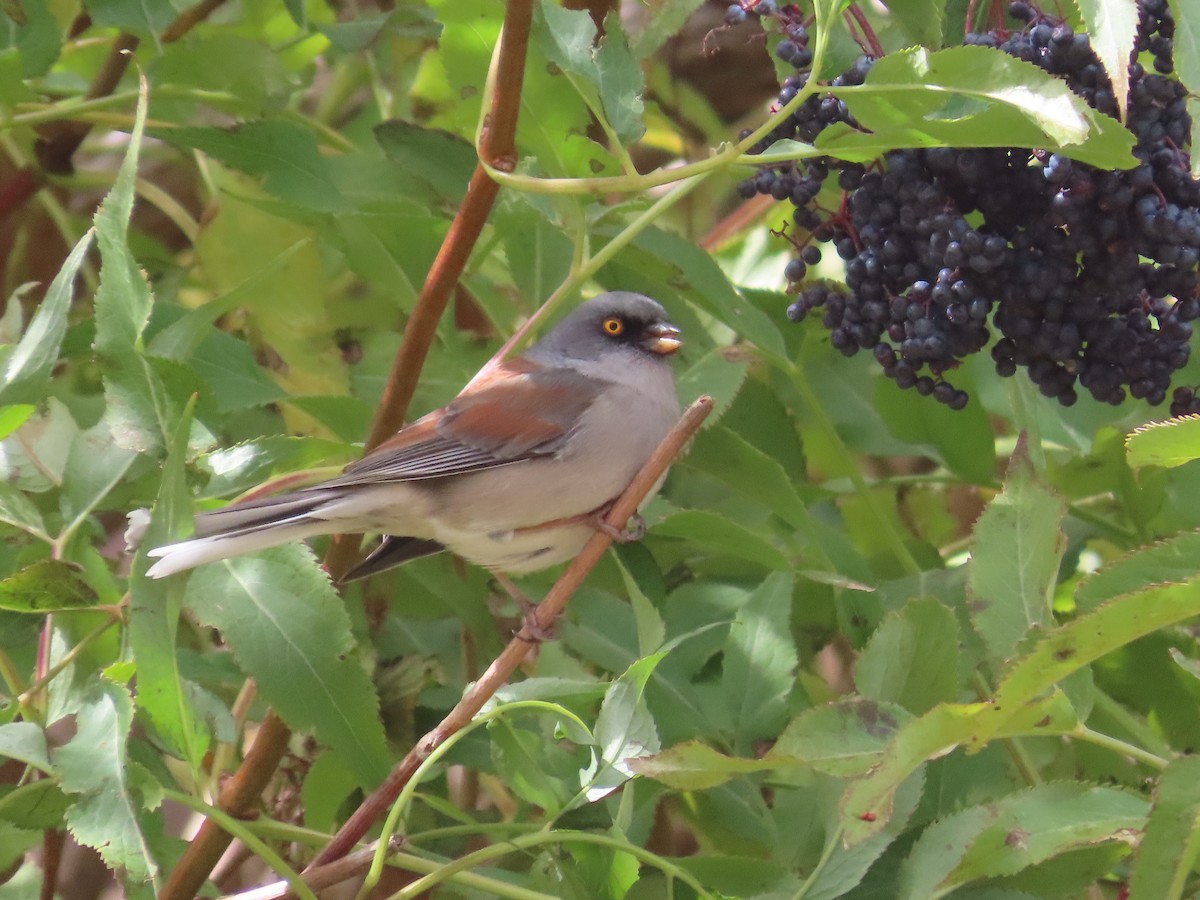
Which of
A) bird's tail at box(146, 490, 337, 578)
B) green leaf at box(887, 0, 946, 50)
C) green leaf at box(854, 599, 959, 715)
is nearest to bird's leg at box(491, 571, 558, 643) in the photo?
bird's tail at box(146, 490, 337, 578)

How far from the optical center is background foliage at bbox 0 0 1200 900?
163 cm

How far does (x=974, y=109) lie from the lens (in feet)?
5.48

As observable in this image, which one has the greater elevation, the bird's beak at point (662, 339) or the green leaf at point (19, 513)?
the green leaf at point (19, 513)

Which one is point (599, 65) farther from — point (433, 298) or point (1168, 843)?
point (1168, 843)

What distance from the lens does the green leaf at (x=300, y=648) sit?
1921 mm

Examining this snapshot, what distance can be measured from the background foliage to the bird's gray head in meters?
0.08

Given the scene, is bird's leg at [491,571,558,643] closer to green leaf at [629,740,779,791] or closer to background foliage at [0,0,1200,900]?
background foliage at [0,0,1200,900]

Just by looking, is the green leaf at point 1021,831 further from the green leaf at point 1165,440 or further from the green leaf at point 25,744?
the green leaf at point 25,744

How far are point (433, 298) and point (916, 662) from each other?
940mm

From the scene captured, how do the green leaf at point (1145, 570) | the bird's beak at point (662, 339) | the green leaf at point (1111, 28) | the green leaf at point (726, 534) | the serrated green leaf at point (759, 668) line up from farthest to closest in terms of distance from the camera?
the bird's beak at point (662, 339) < the green leaf at point (726, 534) < the serrated green leaf at point (759, 668) < the green leaf at point (1145, 570) < the green leaf at point (1111, 28)

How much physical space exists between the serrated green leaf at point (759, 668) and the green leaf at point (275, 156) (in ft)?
3.65

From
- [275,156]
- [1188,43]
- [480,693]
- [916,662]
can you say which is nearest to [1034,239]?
[1188,43]

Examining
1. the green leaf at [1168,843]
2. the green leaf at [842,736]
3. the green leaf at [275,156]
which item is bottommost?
the green leaf at [842,736]

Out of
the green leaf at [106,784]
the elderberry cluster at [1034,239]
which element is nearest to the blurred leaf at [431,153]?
the elderberry cluster at [1034,239]
